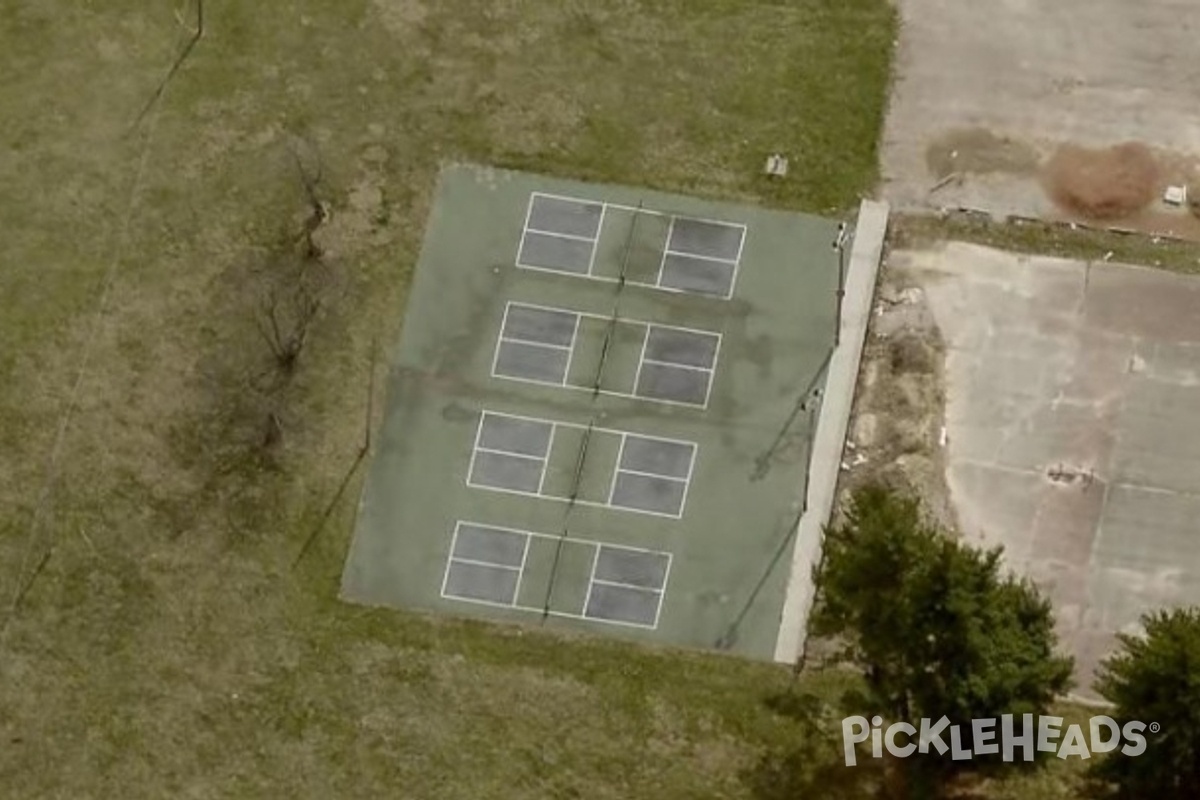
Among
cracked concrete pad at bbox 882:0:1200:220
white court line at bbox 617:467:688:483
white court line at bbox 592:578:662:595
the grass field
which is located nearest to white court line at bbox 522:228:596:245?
the grass field

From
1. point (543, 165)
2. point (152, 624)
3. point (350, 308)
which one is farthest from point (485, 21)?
point (152, 624)

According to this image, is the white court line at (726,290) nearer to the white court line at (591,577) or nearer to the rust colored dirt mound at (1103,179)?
the white court line at (591,577)

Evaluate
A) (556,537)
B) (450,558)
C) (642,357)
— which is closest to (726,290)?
(642,357)

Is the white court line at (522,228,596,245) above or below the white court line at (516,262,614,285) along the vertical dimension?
above

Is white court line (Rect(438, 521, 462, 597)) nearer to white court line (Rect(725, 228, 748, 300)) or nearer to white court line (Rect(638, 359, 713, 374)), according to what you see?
white court line (Rect(638, 359, 713, 374))

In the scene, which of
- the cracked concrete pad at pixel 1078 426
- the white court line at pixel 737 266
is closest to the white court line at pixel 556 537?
the white court line at pixel 737 266
